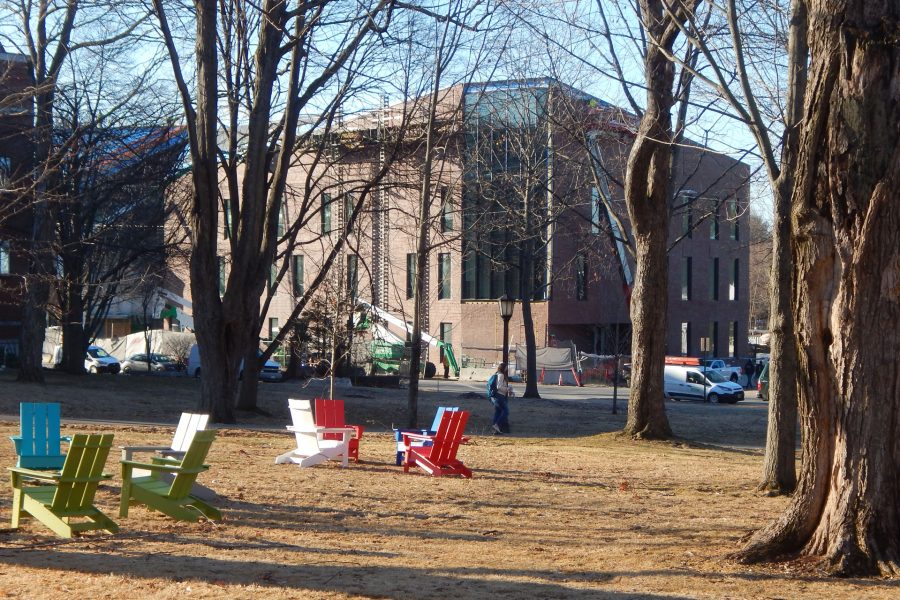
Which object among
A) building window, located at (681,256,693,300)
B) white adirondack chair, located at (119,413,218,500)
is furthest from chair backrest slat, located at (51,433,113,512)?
building window, located at (681,256,693,300)

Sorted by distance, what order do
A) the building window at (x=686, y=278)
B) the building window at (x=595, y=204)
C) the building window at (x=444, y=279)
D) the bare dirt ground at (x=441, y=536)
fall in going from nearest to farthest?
the bare dirt ground at (x=441, y=536), the building window at (x=595, y=204), the building window at (x=444, y=279), the building window at (x=686, y=278)

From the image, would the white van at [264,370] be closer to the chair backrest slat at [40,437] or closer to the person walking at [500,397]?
the person walking at [500,397]

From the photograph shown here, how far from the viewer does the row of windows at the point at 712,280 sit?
60.1m

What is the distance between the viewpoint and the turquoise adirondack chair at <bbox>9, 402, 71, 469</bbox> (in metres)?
10.6

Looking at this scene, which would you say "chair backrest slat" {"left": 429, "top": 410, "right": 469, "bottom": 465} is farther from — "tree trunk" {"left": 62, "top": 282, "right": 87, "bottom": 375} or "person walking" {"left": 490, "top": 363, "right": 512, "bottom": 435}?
"tree trunk" {"left": 62, "top": 282, "right": 87, "bottom": 375}

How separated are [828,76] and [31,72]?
25.7 metres

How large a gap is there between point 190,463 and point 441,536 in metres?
2.35

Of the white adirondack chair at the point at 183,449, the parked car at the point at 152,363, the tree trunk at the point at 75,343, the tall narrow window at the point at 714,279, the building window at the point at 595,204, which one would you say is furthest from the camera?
the tall narrow window at the point at 714,279

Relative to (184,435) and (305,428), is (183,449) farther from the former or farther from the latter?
(305,428)

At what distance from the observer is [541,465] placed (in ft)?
49.2

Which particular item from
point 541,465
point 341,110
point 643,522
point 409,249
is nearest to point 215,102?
point 341,110

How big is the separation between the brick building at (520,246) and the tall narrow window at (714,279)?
7 cm

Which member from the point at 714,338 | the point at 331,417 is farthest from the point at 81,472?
the point at 714,338

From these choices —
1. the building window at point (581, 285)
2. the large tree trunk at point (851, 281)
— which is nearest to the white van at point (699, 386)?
the building window at point (581, 285)
